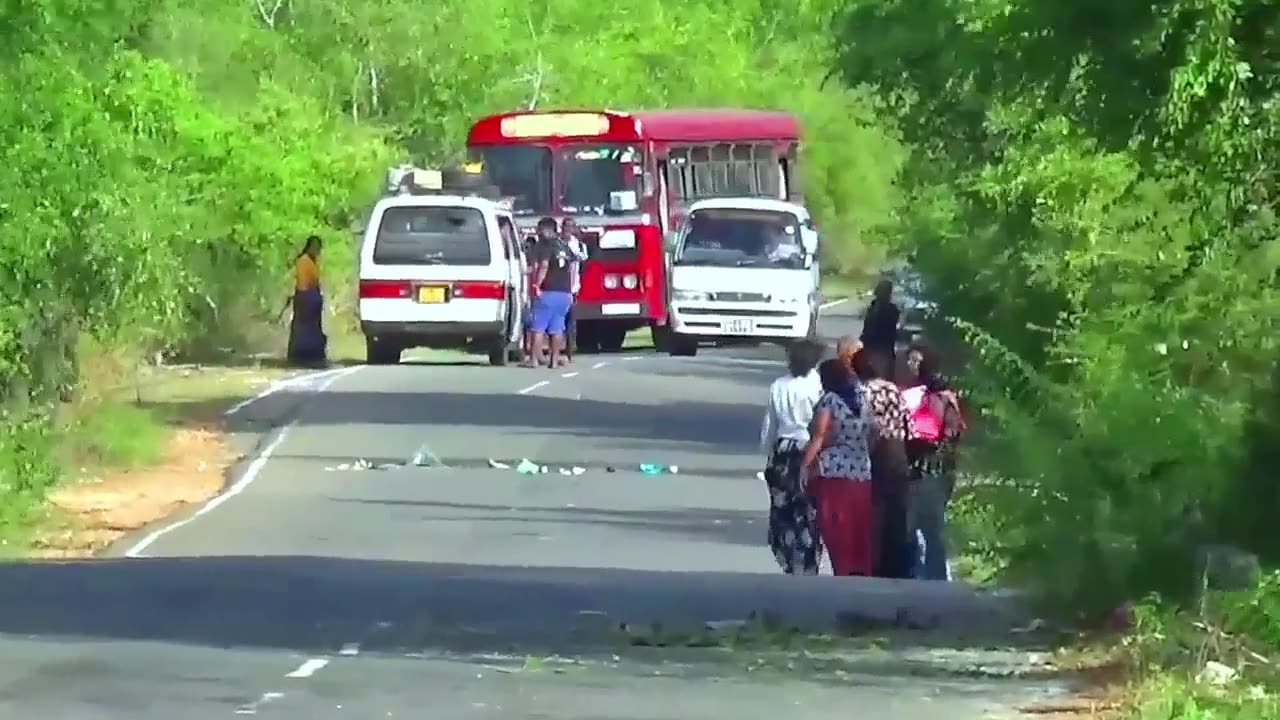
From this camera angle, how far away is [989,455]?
1777 cm

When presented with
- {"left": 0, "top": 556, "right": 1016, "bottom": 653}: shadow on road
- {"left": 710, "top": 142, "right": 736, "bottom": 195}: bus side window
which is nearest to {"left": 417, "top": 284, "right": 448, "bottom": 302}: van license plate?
{"left": 710, "top": 142, "right": 736, "bottom": 195}: bus side window

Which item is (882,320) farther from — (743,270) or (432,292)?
(743,270)

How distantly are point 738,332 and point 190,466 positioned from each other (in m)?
14.7

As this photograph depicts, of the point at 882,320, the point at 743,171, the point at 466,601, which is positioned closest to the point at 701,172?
the point at 743,171

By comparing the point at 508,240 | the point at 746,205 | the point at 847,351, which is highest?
the point at 746,205

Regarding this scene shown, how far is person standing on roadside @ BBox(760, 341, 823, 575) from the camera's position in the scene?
1981 cm

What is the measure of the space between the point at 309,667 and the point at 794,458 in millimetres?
5779

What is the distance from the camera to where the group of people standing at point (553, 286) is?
39281 millimetres

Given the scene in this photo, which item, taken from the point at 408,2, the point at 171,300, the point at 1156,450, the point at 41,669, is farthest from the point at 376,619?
the point at 408,2

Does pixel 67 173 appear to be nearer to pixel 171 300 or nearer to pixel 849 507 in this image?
pixel 171 300

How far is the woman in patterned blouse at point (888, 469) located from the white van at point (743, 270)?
22438 millimetres

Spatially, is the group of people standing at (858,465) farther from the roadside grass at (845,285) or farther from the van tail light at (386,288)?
the roadside grass at (845,285)

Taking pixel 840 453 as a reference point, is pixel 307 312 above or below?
above

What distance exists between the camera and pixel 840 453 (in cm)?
1934
